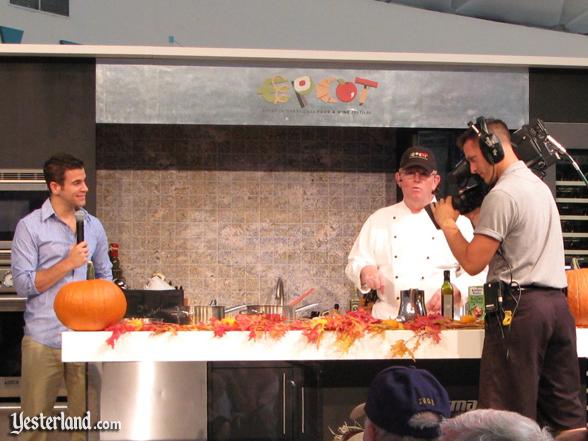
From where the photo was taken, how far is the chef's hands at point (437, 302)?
5199mm

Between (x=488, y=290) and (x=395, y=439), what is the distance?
177 cm

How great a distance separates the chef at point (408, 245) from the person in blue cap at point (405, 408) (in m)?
3.09

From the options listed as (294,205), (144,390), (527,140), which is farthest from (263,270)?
(527,140)

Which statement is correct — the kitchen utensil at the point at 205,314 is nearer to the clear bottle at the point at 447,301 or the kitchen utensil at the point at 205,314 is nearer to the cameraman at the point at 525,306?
the clear bottle at the point at 447,301

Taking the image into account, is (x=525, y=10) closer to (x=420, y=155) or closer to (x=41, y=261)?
(x=420, y=155)

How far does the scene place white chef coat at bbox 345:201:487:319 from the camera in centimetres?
560

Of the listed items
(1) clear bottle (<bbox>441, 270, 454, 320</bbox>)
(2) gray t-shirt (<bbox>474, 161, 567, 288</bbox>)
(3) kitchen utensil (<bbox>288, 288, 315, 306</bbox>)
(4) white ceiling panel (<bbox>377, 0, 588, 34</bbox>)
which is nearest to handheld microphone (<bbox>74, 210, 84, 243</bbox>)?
(1) clear bottle (<bbox>441, 270, 454, 320</bbox>)

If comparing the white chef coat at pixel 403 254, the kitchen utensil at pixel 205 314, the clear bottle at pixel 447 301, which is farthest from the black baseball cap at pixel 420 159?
the kitchen utensil at pixel 205 314

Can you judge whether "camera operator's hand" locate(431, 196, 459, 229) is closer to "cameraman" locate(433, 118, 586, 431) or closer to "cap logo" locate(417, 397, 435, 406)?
"cameraman" locate(433, 118, 586, 431)

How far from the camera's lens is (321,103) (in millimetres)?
6543

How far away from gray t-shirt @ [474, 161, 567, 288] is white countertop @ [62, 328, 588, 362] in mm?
528

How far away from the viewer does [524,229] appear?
3.93 metres

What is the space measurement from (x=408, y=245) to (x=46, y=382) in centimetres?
206

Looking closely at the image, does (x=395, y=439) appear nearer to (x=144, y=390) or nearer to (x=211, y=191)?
(x=144, y=390)
